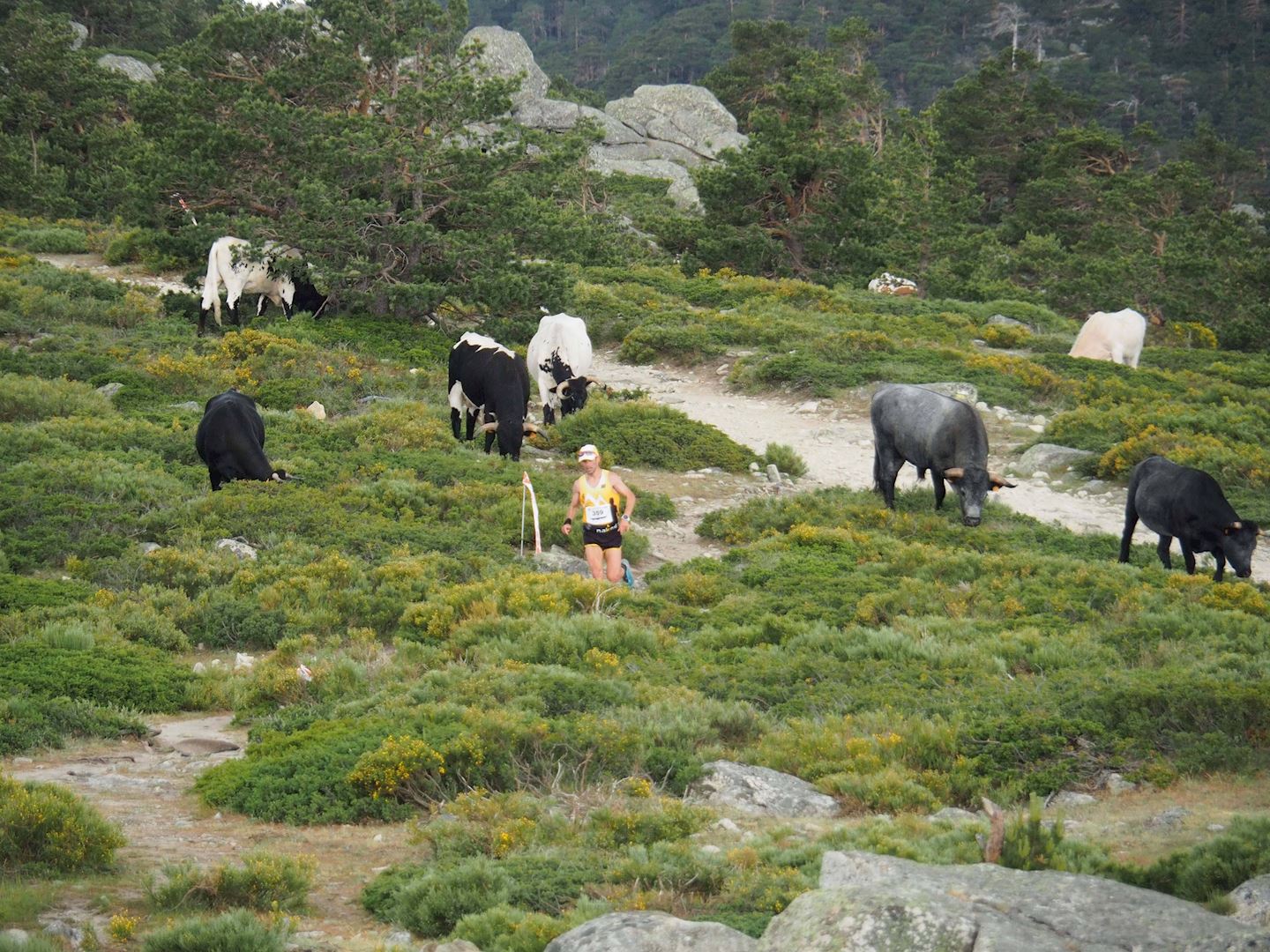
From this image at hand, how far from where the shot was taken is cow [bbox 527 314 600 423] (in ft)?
66.3

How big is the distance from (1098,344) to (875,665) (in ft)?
63.1

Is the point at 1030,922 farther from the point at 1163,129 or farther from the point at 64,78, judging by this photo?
the point at 1163,129

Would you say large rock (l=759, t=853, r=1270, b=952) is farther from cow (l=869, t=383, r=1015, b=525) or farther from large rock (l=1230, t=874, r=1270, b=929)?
cow (l=869, t=383, r=1015, b=525)

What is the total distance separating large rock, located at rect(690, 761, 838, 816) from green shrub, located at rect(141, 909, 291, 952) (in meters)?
2.91

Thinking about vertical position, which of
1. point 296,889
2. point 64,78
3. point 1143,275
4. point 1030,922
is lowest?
point 296,889

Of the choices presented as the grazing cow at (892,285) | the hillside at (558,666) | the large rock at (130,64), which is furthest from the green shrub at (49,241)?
the large rock at (130,64)

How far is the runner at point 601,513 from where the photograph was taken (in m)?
12.6

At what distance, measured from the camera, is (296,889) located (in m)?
6.48

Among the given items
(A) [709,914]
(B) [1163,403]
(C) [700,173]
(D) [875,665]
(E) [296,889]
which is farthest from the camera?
(C) [700,173]

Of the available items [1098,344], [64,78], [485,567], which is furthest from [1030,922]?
[64,78]

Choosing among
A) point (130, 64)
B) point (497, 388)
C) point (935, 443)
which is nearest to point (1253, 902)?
point (935, 443)

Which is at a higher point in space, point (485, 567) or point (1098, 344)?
point (1098, 344)

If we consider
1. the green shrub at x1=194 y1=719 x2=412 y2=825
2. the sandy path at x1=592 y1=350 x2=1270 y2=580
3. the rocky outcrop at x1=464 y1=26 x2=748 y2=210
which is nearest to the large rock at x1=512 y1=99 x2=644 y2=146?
the rocky outcrop at x1=464 y1=26 x2=748 y2=210

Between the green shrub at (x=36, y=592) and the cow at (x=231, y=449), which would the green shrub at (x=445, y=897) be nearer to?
the green shrub at (x=36, y=592)
